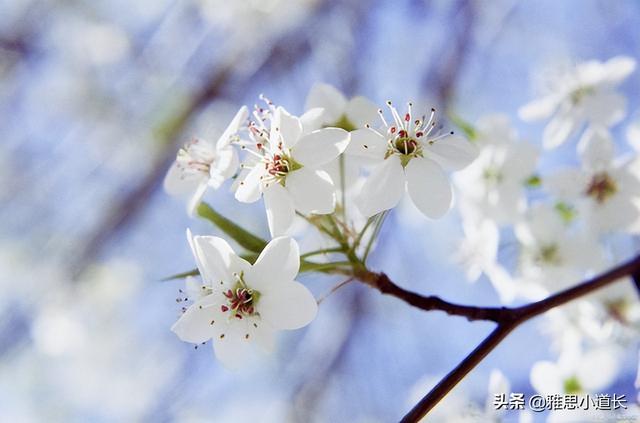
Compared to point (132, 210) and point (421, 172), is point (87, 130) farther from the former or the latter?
point (421, 172)

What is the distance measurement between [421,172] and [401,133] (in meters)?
0.05

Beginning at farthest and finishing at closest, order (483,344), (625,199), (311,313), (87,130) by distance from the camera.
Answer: (87,130) → (625,199) → (311,313) → (483,344)

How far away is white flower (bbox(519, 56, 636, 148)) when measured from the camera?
1.07 m

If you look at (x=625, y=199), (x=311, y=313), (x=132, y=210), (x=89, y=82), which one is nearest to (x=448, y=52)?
(x=132, y=210)

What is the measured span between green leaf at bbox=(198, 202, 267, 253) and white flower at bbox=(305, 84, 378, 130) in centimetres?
21

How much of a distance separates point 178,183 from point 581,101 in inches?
26.5

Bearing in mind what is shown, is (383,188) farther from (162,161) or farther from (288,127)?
(162,161)

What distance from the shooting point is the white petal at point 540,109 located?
1174 mm

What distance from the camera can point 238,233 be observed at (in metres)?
0.74

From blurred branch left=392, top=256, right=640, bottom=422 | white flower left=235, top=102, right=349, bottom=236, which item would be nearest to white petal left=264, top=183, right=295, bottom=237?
white flower left=235, top=102, right=349, bottom=236

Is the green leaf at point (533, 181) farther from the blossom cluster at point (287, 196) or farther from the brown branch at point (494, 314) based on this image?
the brown branch at point (494, 314)

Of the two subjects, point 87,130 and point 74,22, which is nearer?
point 87,130

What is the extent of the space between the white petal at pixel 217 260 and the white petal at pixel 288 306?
4cm

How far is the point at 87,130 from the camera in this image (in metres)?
2.58
